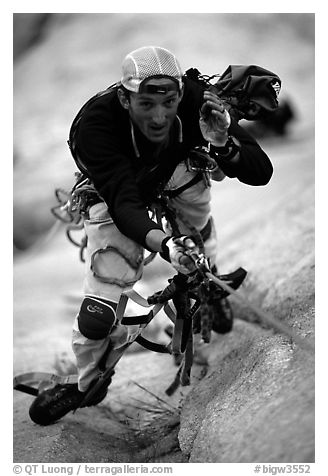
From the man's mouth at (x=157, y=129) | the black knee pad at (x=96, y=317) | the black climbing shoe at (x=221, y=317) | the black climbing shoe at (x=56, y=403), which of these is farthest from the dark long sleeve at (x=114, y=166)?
the black climbing shoe at (x=221, y=317)

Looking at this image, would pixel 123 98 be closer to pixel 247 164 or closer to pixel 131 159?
pixel 131 159

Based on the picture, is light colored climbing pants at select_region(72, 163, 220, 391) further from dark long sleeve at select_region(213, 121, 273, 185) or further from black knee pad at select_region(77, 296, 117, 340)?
dark long sleeve at select_region(213, 121, 273, 185)

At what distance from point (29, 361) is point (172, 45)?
16.7ft

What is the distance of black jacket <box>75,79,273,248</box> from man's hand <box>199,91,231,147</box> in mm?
97

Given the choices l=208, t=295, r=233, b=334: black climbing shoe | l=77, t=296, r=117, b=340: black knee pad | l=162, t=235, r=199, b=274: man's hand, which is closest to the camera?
l=162, t=235, r=199, b=274: man's hand

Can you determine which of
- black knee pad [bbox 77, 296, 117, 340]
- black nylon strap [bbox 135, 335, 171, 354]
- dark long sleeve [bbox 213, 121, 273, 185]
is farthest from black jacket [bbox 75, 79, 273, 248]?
black nylon strap [bbox 135, 335, 171, 354]

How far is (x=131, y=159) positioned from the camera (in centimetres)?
238

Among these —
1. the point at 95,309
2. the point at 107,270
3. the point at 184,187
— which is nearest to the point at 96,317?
the point at 95,309

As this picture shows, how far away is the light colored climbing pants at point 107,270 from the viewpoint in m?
2.52

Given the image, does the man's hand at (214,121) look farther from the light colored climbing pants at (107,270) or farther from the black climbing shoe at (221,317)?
the black climbing shoe at (221,317)

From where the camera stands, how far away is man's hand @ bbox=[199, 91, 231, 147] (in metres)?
2.25

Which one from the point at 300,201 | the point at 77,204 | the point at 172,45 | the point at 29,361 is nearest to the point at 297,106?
the point at 172,45
